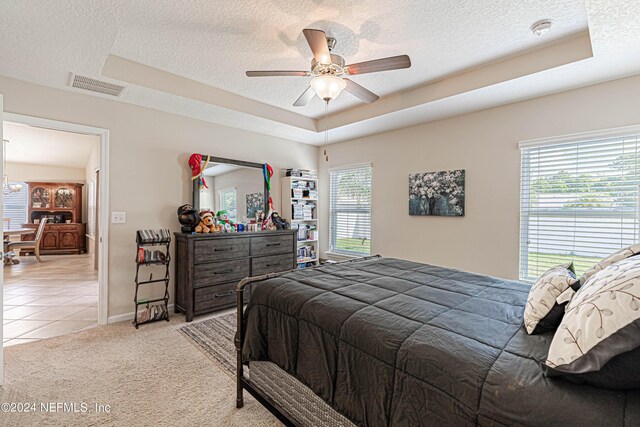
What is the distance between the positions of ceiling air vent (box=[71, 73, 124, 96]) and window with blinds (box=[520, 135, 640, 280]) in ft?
14.2

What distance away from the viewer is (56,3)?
1798 millimetres

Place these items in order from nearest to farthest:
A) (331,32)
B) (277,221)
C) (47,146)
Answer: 1. (331,32)
2. (277,221)
3. (47,146)

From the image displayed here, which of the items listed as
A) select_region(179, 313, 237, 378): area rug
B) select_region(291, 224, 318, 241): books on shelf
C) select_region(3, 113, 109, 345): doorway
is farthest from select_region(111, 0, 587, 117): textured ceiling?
select_region(179, 313, 237, 378): area rug

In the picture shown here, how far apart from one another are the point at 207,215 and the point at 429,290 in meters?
2.88

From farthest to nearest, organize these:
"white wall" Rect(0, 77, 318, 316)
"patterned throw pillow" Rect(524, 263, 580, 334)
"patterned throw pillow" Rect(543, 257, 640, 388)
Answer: "white wall" Rect(0, 77, 318, 316), "patterned throw pillow" Rect(524, 263, 580, 334), "patterned throw pillow" Rect(543, 257, 640, 388)

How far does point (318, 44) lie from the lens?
6.48ft

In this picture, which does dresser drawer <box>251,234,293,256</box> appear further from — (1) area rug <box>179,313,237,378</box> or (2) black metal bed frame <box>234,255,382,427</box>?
(2) black metal bed frame <box>234,255,382,427</box>

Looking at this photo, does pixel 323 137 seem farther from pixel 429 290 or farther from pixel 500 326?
pixel 500 326

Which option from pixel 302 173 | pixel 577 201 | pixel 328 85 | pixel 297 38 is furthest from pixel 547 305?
pixel 302 173

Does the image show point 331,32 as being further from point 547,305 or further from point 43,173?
point 43,173

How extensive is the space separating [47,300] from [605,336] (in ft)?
18.8

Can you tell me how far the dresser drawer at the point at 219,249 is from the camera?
343 centimetres

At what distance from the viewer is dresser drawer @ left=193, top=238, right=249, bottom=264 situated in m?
3.43

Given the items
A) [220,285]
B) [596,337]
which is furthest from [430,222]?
[596,337]
